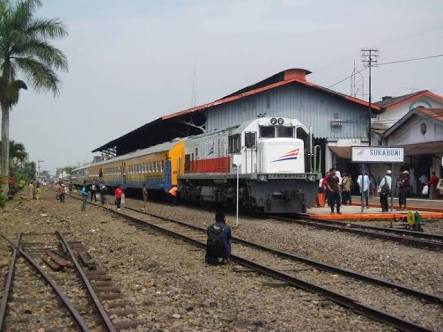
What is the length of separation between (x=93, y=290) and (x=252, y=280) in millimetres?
2475

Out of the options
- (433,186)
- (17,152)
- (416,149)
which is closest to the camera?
(433,186)

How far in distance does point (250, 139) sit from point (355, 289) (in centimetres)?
1130

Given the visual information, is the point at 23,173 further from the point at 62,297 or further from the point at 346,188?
the point at 62,297

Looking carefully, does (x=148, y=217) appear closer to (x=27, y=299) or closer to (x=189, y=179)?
(x=189, y=179)

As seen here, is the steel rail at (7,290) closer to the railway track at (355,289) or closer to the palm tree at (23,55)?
the railway track at (355,289)

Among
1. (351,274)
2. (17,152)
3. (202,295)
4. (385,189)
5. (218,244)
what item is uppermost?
(17,152)

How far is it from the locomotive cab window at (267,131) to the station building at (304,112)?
14324 millimetres

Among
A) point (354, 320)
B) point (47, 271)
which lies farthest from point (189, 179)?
point (354, 320)

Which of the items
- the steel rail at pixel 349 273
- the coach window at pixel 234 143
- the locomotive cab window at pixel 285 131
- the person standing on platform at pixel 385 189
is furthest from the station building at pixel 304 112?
the steel rail at pixel 349 273

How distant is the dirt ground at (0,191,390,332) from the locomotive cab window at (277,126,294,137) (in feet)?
23.2

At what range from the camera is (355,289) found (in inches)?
326

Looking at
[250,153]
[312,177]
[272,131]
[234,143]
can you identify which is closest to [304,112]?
[234,143]

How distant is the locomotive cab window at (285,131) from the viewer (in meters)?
19.5

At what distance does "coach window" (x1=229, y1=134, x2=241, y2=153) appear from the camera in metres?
19.7
